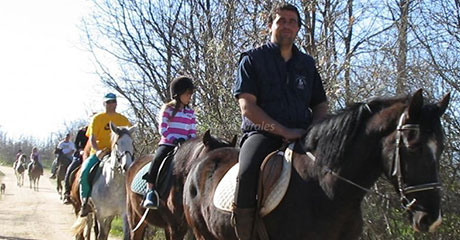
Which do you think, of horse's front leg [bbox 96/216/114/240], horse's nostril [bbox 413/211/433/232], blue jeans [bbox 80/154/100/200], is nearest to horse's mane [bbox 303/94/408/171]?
horse's nostril [bbox 413/211/433/232]

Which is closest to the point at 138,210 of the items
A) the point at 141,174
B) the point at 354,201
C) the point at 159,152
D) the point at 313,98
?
the point at 141,174

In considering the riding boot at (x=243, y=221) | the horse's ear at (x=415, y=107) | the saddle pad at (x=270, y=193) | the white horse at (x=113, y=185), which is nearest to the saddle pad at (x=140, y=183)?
the white horse at (x=113, y=185)

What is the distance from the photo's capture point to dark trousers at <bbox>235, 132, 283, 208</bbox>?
446 centimetres

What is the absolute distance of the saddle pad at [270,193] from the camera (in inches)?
171

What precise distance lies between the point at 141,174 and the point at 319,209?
4367mm

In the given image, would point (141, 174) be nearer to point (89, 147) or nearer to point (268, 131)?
point (89, 147)

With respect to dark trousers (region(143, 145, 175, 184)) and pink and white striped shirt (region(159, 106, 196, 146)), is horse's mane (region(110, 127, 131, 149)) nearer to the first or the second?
pink and white striped shirt (region(159, 106, 196, 146))

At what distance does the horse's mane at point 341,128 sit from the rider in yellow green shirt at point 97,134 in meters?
6.42

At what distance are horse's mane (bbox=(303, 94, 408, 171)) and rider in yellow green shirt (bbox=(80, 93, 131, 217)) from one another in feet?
21.1

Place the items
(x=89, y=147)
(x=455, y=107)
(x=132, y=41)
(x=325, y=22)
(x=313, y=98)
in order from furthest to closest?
(x=132, y=41)
(x=89, y=147)
(x=325, y=22)
(x=455, y=107)
(x=313, y=98)

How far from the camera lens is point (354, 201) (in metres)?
4.14

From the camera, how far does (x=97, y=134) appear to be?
10.4m

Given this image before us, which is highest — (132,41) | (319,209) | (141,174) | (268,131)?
(132,41)

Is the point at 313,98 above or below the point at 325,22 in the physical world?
below
